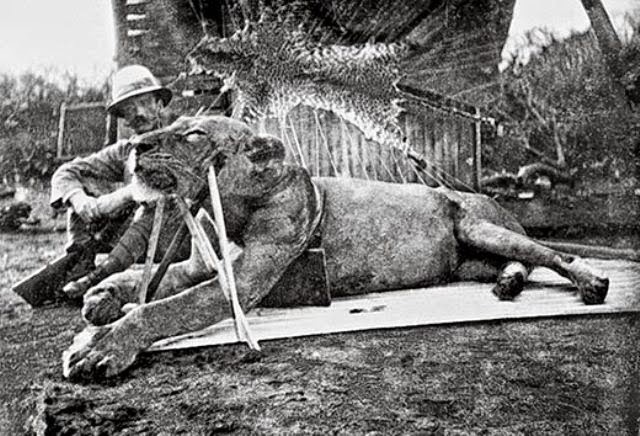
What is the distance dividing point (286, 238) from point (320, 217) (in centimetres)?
21

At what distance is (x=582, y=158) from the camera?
3279 mm

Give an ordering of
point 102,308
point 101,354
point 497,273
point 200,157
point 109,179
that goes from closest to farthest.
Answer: point 101,354 < point 102,308 < point 200,157 < point 109,179 < point 497,273

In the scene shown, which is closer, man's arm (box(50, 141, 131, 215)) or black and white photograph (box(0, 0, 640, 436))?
black and white photograph (box(0, 0, 640, 436))

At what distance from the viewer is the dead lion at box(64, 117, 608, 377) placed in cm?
273

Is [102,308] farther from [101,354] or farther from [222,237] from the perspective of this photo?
[222,237]

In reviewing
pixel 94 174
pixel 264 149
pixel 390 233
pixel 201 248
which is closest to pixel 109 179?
pixel 94 174

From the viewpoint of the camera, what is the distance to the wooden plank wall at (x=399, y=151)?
3191 millimetres

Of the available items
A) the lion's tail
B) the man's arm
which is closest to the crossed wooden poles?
the man's arm

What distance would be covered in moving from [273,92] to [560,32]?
4.40 feet

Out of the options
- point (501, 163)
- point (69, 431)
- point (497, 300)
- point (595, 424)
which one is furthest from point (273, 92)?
point (595, 424)

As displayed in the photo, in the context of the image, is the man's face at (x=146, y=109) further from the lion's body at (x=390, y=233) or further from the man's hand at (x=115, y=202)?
the lion's body at (x=390, y=233)

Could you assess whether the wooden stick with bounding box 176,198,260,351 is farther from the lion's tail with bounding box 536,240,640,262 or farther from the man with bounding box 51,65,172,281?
the lion's tail with bounding box 536,240,640,262

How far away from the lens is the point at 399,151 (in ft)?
10.6

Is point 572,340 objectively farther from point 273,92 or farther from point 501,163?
point 273,92
